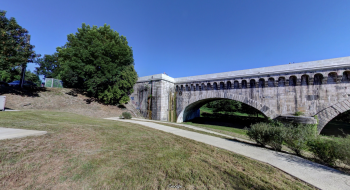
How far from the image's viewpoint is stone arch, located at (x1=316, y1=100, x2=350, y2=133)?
422 inches

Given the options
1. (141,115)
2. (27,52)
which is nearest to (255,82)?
(141,115)

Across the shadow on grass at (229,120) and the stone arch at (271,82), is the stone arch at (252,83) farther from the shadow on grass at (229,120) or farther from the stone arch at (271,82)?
the shadow on grass at (229,120)

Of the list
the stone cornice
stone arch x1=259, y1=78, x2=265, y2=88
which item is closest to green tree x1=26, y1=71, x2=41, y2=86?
the stone cornice

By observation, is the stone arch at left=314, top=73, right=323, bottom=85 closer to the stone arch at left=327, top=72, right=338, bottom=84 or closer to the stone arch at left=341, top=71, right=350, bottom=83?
the stone arch at left=327, top=72, right=338, bottom=84

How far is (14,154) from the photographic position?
3.36m

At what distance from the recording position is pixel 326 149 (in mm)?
4699

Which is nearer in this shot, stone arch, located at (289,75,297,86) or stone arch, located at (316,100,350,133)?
stone arch, located at (316,100,350,133)

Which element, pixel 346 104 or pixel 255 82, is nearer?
pixel 346 104

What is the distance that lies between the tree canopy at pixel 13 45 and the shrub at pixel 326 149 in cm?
2278

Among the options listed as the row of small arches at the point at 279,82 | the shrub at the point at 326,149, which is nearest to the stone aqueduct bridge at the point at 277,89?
the row of small arches at the point at 279,82

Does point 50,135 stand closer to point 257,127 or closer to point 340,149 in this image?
point 257,127

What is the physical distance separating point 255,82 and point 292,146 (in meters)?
9.92

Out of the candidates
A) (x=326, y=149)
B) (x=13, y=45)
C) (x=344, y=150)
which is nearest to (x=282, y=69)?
(x=326, y=149)

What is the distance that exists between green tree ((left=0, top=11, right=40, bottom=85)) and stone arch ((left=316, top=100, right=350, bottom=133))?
1140 inches
